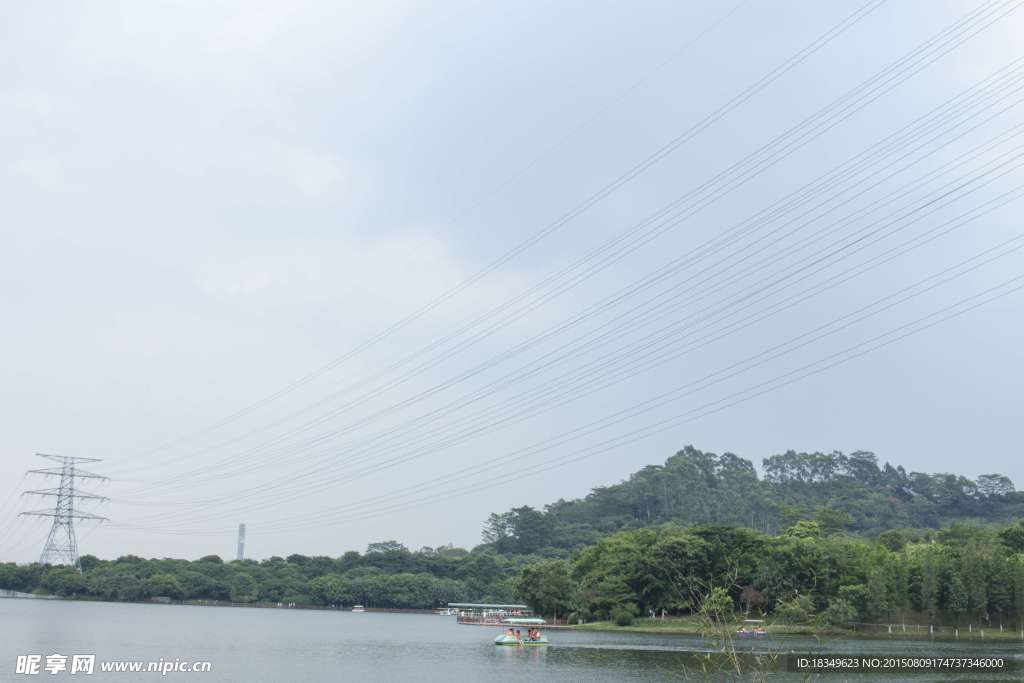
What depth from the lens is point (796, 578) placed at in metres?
77.2

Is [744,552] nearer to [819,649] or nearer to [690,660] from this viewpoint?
[819,649]

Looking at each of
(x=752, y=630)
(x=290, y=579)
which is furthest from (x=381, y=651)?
(x=290, y=579)

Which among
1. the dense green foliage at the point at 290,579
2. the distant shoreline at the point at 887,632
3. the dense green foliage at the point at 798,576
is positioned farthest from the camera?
the dense green foliage at the point at 290,579

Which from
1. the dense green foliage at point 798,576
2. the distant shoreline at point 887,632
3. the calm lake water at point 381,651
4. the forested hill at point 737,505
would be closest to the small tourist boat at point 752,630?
the distant shoreline at point 887,632

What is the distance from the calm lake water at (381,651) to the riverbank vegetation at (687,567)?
5.14 metres

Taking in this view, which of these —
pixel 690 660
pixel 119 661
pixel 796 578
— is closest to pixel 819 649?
pixel 690 660

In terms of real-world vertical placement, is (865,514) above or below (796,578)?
above

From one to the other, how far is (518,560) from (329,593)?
30912 mm

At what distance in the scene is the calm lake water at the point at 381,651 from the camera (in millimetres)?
42562

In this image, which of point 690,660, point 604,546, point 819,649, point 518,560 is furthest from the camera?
point 518,560

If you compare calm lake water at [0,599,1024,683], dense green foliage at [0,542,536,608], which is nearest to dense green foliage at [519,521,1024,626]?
calm lake water at [0,599,1024,683]

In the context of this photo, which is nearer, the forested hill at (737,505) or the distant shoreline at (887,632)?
the distant shoreline at (887,632)

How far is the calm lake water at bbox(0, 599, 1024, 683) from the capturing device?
4256 centimetres

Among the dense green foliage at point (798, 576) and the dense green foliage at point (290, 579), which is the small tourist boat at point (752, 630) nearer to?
the dense green foliage at point (798, 576)
